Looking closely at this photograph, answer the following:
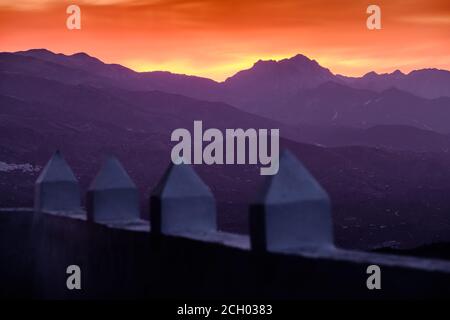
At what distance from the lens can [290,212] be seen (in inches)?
230

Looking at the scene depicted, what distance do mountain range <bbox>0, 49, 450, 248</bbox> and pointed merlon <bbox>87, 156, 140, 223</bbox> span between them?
36.3 m

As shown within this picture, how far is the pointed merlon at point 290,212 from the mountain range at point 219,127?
3970 cm

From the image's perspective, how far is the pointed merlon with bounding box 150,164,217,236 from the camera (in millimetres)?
7543

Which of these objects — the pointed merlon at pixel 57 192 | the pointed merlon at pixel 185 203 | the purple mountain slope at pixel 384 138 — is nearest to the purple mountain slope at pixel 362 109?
the purple mountain slope at pixel 384 138

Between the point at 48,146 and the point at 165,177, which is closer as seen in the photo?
the point at 165,177

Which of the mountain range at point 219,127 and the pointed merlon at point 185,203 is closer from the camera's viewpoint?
the pointed merlon at point 185,203

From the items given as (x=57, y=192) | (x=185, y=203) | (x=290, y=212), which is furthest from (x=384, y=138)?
(x=290, y=212)

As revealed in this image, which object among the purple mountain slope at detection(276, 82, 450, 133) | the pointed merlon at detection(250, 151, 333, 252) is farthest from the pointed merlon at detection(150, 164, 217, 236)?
the purple mountain slope at detection(276, 82, 450, 133)

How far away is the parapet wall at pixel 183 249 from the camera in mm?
5228

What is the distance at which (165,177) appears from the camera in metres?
7.69

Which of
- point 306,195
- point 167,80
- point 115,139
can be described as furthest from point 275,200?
point 167,80

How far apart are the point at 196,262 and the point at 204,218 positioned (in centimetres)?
80

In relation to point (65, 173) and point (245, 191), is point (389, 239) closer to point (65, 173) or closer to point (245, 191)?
point (245, 191)

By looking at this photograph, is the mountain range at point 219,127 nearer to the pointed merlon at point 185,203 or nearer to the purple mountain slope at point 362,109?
the purple mountain slope at point 362,109
